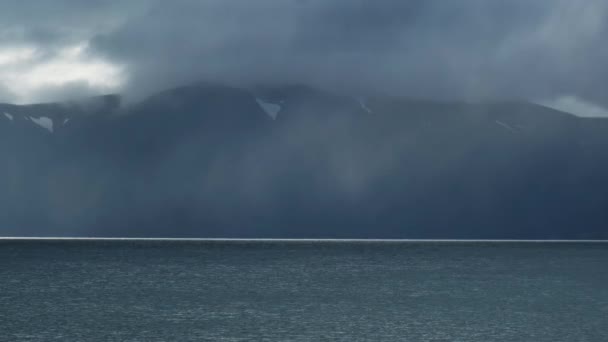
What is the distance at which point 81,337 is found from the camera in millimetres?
80562

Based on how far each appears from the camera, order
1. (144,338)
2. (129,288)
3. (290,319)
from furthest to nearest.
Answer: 1. (129,288)
2. (290,319)
3. (144,338)

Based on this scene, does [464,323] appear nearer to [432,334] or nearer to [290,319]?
[432,334]

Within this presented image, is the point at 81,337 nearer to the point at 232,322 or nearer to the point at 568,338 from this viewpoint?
the point at 232,322

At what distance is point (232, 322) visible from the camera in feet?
299

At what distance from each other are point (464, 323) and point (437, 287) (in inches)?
1950

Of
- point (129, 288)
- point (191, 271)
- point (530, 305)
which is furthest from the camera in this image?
point (191, 271)

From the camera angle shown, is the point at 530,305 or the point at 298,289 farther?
the point at 298,289

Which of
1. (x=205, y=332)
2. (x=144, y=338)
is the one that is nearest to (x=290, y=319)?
(x=205, y=332)

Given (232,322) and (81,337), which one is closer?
(81,337)

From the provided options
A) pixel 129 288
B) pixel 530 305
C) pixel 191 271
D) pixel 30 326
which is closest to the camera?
pixel 30 326

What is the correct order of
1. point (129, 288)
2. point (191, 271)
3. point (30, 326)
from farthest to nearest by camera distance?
point (191, 271) → point (129, 288) → point (30, 326)

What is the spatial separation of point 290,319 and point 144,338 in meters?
19.8

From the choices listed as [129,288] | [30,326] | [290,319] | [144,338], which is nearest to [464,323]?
[290,319]

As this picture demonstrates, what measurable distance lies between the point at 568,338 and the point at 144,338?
38.1 meters
